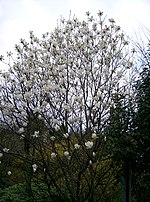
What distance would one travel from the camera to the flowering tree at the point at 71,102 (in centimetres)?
692

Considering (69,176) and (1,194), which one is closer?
(69,176)

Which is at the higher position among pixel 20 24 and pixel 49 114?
pixel 20 24

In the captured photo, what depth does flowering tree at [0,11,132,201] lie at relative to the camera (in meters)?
6.92

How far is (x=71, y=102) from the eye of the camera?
23.3 ft

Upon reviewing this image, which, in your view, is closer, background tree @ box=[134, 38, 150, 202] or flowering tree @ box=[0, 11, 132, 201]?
background tree @ box=[134, 38, 150, 202]

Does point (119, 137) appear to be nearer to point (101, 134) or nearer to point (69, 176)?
point (101, 134)

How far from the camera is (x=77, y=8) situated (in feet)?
26.3

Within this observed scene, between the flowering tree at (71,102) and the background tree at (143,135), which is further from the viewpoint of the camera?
the flowering tree at (71,102)

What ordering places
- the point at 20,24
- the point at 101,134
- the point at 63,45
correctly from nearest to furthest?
the point at 101,134 < the point at 63,45 < the point at 20,24

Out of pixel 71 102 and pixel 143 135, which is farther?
pixel 71 102

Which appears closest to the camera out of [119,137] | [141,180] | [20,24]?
[119,137]

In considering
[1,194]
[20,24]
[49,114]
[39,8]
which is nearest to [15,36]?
[20,24]

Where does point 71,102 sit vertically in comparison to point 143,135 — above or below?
above

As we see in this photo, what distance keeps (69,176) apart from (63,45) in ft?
8.69
